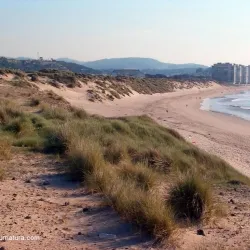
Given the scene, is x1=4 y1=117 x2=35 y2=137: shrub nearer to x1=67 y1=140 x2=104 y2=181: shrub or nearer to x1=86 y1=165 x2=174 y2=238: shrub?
x1=67 y1=140 x2=104 y2=181: shrub

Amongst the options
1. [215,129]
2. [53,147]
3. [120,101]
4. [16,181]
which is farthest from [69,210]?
[120,101]

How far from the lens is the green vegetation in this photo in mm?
5676

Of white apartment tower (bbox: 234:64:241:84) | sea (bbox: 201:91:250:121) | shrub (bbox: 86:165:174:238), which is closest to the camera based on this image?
shrub (bbox: 86:165:174:238)

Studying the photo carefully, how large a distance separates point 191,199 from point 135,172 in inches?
64.7

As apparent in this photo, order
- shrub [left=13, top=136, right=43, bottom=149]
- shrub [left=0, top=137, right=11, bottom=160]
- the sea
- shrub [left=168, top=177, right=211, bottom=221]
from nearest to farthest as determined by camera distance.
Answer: shrub [left=168, top=177, right=211, bottom=221], shrub [left=0, top=137, right=11, bottom=160], shrub [left=13, top=136, right=43, bottom=149], the sea

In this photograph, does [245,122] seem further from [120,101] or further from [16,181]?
[16,181]

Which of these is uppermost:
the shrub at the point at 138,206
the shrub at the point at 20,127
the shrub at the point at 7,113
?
the shrub at the point at 7,113

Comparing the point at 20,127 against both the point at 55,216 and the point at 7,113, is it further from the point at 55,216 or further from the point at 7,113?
the point at 55,216

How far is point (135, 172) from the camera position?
7.70 m

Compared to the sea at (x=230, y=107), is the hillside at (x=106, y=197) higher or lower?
higher

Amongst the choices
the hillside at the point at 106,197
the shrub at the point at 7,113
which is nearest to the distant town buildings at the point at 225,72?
the shrub at the point at 7,113

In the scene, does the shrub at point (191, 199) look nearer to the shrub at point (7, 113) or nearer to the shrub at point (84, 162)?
the shrub at point (84, 162)

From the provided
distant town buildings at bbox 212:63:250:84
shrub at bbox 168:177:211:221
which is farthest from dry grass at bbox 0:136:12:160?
distant town buildings at bbox 212:63:250:84

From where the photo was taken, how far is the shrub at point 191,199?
616 cm
